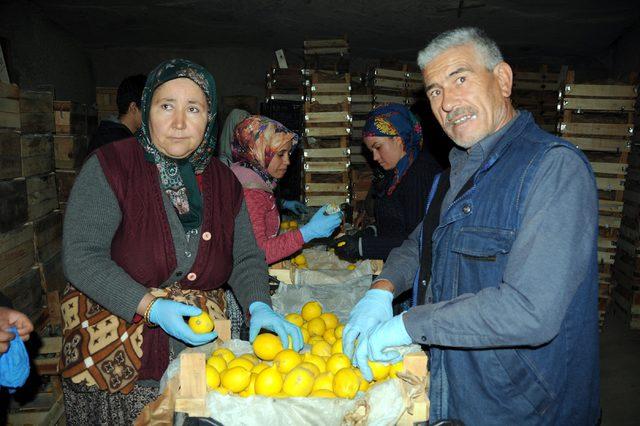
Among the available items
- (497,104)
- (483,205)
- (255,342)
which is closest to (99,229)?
(255,342)

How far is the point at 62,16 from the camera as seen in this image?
6.69m

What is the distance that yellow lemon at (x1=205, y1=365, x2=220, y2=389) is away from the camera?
1562mm

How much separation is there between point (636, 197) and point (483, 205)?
6.45 metres

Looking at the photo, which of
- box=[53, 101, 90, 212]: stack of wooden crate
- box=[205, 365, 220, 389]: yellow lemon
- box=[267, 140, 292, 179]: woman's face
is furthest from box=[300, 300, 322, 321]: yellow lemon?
box=[53, 101, 90, 212]: stack of wooden crate

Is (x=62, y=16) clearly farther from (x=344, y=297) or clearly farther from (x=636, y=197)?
(x=636, y=197)

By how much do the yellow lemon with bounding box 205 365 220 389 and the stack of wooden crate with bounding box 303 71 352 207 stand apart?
5.41 m

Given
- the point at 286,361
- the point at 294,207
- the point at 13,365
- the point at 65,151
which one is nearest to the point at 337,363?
the point at 286,361

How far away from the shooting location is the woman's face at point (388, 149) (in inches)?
141

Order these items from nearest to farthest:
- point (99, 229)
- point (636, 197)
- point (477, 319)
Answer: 1. point (477, 319)
2. point (99, 229)
3. point (636, 197)

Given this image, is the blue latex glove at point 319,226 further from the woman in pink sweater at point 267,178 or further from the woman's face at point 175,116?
the woman's face at point 175,116

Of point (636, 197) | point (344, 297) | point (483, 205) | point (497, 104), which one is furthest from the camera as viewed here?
point (636, 197)

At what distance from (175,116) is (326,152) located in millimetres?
4999

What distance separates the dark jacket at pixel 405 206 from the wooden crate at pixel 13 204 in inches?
120

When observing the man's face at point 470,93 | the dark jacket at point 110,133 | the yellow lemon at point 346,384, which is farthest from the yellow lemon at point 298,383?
the dark jacket at point 110,133
